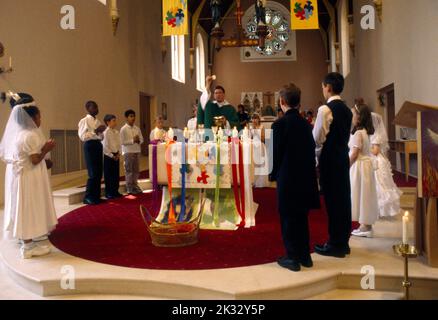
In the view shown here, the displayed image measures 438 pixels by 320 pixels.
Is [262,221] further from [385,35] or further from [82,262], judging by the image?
[385,35]

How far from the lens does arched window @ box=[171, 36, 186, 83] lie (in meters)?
15.4

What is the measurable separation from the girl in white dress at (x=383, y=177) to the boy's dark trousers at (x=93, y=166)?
3.85 meters

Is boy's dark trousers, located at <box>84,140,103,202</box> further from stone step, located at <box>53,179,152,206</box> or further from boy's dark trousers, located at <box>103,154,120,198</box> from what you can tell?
boy's dark trousers, located at <box>103,154,120,198</box>

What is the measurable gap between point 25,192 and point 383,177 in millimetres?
4072

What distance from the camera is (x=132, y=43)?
36.7ft

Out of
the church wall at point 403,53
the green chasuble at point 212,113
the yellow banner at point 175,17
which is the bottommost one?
the green chasuble at point 212,113

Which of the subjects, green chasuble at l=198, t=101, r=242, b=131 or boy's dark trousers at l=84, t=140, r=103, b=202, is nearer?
green chasuble at l=198, t=101, r=242, b=131

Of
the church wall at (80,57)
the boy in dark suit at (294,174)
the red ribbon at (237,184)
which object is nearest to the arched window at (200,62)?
the church wall at (80,57)

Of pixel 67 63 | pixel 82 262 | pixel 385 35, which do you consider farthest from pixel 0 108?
pixel 385 35

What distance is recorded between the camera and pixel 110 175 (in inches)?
259

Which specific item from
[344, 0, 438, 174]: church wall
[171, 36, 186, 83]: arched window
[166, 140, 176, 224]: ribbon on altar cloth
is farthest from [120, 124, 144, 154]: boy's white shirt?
[171, 36, 186, 83]: arched window

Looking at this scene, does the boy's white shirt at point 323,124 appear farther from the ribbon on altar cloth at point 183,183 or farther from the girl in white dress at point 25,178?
the girl in white dress at point 25,178

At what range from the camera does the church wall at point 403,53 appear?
6824 millimetres

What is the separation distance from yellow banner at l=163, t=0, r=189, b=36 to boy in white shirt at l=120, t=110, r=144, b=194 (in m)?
3.84
